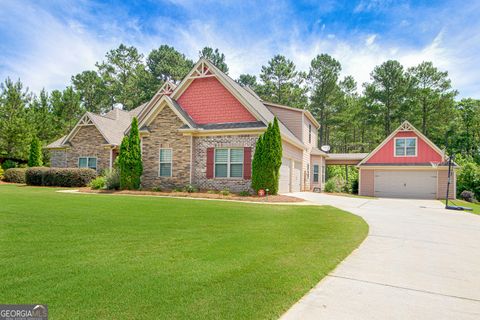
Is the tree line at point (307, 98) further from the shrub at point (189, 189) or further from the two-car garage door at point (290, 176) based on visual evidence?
the shrub at point (189, 189)

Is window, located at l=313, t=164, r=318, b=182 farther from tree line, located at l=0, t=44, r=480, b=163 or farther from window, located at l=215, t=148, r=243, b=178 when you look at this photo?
tree line, located at l=0, t=44, r=480, b=163

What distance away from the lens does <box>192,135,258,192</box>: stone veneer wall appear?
16.3 meters

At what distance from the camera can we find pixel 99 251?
4.81 metres

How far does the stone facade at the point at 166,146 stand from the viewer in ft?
56.6

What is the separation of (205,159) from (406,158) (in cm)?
1557

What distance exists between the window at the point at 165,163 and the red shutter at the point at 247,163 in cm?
467

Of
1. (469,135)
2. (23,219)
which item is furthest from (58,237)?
(469,135)

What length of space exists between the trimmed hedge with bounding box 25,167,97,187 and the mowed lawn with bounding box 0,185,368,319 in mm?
12808

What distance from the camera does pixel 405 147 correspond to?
878 inches

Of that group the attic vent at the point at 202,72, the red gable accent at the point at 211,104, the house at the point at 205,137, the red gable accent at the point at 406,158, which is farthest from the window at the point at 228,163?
the red gable accent at the point at 406,158

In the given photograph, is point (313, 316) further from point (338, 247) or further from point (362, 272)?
point (338, 247)

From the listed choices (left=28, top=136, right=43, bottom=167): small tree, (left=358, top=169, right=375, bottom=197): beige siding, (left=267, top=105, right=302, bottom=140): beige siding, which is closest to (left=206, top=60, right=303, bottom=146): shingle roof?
(left=267, top=105, right=302, bottom=140): beige siding

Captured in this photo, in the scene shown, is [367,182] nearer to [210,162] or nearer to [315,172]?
[315,172]

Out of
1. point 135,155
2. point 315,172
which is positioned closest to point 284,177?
point 315,172
